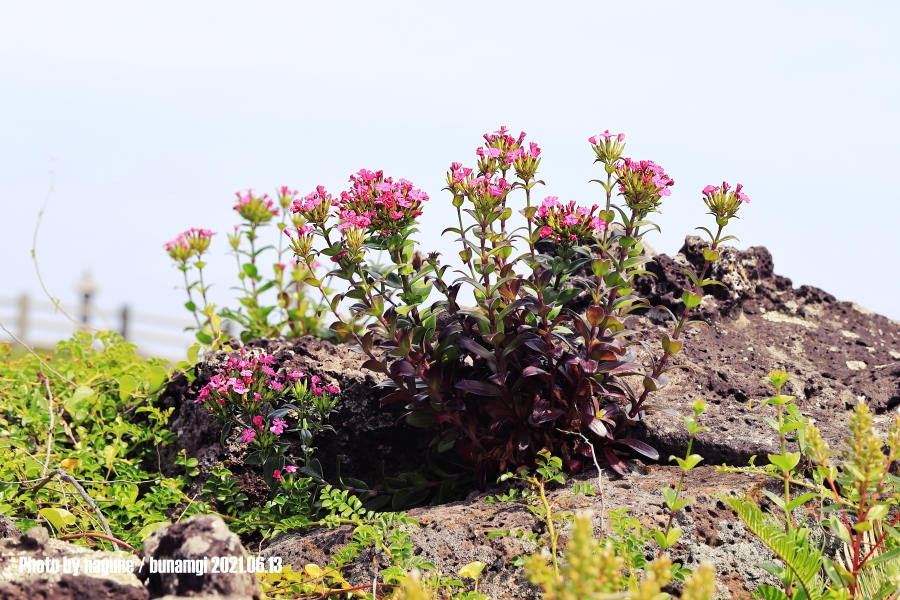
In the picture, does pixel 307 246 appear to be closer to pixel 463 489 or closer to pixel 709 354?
pixel 463 489

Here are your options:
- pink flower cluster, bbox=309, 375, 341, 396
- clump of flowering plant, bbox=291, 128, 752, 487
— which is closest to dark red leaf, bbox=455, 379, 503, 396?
clump of flowering plant, bbox=291, 128, 752, 487

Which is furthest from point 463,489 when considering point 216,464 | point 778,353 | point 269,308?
point 269,308

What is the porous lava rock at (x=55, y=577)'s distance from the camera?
7.02 ft

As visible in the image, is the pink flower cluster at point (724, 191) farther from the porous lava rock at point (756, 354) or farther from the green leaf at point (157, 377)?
the green leaf at point (157, 377)

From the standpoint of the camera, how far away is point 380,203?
3383 mm

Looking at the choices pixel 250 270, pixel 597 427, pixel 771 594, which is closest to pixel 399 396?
pixel 597 427

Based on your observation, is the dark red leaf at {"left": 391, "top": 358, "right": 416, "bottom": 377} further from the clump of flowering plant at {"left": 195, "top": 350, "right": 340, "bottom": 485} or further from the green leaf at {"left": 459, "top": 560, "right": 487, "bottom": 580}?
the green leaf at {"left": 459, "top": 560, "right": 487, "bottom": 580}

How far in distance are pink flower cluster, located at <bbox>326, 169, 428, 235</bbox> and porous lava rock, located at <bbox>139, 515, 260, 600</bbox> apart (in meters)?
1.53

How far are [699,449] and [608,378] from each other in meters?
0.57

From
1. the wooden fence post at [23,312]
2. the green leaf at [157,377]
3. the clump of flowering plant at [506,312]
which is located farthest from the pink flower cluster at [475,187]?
the wooden fence post at [23,312]

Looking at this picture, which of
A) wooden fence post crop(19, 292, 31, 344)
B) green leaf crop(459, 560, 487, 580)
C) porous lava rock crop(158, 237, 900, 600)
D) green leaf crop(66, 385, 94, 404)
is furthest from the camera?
wooden fence post crop(19, 292, 31, 344)

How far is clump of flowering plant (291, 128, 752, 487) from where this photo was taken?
3.44 m

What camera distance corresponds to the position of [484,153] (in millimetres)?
3541

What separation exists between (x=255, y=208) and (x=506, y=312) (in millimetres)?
3335
